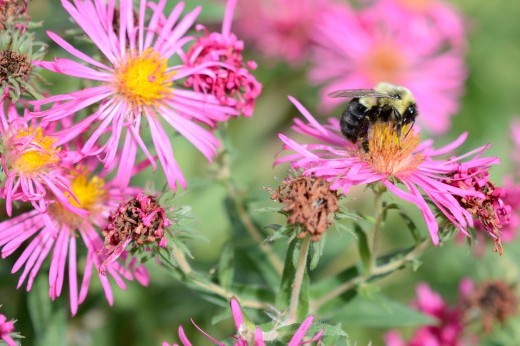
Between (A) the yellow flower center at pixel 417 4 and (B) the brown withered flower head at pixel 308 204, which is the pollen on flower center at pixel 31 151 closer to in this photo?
(B) the brown withered flower head at pixel 308 204

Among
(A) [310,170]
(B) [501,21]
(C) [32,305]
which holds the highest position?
(B) [501,21]

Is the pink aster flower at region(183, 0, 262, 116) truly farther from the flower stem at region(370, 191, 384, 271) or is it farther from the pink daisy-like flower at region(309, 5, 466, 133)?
the pink daisy-like flower at region(309, 5, 466, 133)

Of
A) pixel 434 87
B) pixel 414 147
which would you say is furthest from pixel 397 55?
pixel 414 147

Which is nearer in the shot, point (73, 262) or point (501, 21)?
point (73, 262)

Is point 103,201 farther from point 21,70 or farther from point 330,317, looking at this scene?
point 330,317

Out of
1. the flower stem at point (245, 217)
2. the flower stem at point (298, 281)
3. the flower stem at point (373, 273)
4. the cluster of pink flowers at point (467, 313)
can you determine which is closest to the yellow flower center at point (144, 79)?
the flower stem at point (245, 217)

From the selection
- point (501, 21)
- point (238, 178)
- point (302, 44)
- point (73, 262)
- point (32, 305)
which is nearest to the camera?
point (73, 262)

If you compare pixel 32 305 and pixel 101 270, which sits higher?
pixel 101 270
